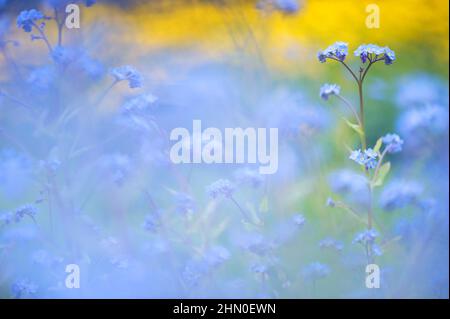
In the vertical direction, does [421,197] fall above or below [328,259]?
above

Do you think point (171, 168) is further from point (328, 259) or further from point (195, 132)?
point (328, 259)

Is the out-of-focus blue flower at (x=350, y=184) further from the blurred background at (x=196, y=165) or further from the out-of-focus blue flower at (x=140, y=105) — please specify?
the out-of-focus blue flower at (x=140, y=105)

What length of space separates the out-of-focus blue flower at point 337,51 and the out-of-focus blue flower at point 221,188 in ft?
1.59

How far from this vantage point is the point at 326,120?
190 centimetres

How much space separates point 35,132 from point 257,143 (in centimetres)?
69

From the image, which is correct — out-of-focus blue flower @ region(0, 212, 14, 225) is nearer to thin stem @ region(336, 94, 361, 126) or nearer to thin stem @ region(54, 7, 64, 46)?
thin stem @ region(54, 7, 64, 46)

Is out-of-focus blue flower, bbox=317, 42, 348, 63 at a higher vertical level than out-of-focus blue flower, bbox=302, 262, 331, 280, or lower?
higher

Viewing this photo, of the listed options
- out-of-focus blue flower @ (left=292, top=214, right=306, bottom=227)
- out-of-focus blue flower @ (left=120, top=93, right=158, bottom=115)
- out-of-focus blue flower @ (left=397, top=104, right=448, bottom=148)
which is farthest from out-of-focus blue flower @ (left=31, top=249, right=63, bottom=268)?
out-of-focus blue flower @ (left=397, top=104, right=448, bottom=148)

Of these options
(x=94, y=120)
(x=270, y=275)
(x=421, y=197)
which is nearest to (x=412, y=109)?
(x=421, y=197)

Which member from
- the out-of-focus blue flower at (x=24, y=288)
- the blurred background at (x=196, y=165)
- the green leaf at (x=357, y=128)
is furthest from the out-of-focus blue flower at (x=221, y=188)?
the out-of-focus blue flower at (x=24, y=288)

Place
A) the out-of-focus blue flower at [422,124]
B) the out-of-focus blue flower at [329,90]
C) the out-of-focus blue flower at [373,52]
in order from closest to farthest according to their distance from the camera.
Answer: the out-of-focus blue flower at [373,52] < the out-of-focus blue flower at [329,90] < the out-of-focus blue flower at [422,124]

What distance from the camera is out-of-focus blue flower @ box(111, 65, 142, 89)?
1810 millimetres

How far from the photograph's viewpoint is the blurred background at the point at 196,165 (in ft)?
6.02

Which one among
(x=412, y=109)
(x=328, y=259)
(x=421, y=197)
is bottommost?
(x=328, y=259)
